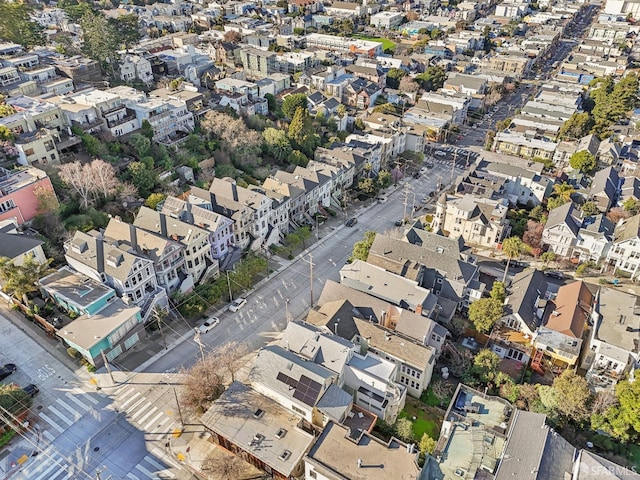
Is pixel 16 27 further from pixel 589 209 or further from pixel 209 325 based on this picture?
pixel 589 209

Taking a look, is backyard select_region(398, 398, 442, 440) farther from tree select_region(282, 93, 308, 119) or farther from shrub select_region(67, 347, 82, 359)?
tree select_region(282, 93, 308, 119)

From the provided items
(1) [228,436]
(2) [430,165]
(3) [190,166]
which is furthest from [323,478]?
(2) [430,165]

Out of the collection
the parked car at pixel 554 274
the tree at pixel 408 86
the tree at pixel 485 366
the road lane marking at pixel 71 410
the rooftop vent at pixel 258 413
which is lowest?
the parked car at pixel 554 274

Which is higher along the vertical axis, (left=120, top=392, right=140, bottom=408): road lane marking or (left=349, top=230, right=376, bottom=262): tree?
(left=349, top=230, right=376, bottom=262): tree

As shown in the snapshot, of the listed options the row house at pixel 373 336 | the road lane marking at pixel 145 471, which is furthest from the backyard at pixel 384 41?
the road lane marking at pixel 145 471

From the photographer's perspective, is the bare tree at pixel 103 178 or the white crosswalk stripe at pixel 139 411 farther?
the bare tree at pixel 103 178

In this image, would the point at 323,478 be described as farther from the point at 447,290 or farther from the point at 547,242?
the point at 547,242

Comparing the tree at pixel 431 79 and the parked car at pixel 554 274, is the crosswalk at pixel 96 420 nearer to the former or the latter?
the parked car at pixel 554 274

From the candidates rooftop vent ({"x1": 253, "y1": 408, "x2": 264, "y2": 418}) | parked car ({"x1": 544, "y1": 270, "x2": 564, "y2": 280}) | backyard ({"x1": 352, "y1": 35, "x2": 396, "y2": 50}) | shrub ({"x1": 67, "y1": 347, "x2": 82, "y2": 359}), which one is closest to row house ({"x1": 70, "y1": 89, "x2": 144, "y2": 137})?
shrub ({"x1": 67, "y1": 347, "x2": 82, "y2": 359})
